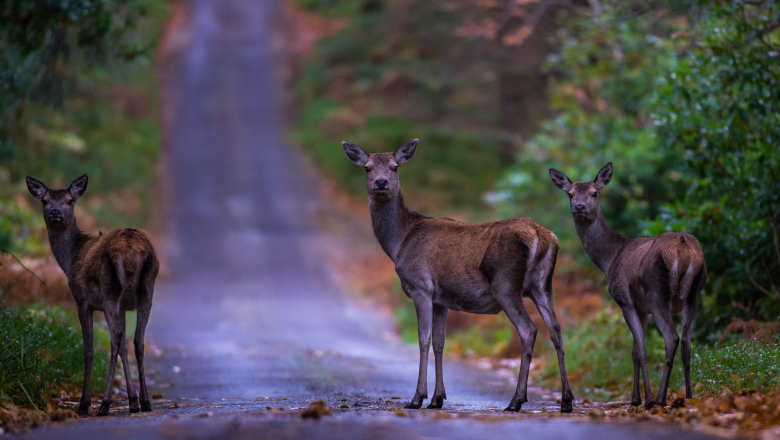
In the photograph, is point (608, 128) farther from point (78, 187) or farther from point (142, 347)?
point (142, 347)

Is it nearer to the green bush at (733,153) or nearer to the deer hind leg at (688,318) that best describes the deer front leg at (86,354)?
the deer hind leg at (688,318)

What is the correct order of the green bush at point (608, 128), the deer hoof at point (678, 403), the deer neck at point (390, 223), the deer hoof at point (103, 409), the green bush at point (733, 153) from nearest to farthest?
the deer hoof at point (678, 403), the deer hoof at point (103, 409), the deer neck at point (390, 223), the green bush at point (733, 153), the green bush at point (608, 128)

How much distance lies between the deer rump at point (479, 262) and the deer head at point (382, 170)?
785 mm

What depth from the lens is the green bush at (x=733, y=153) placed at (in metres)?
10.8

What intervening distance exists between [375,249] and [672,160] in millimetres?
12609

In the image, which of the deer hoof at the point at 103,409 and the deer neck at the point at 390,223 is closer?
the deer hoof at the point at 103,409

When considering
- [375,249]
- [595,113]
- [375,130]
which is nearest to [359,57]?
[375,130]

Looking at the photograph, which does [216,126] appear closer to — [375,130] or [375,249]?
[375,130]

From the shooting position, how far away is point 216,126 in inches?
1490

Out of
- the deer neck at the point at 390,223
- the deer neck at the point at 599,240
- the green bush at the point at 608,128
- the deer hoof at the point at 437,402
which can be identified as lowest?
the deer hoof at the point at 437,402

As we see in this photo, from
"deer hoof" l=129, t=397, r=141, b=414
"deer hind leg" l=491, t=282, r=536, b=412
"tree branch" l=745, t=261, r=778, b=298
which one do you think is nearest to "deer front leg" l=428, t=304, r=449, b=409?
"deer hind leg" l=491, t=282, r=536, b=412

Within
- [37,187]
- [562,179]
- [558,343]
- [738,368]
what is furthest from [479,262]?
[37,187]

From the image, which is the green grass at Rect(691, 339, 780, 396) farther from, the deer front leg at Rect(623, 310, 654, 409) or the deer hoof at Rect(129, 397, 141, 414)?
the deer hoof at Rect(129, 397, 141, 414)

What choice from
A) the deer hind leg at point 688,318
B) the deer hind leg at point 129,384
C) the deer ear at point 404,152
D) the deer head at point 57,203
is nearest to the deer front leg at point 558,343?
the deer hind leg at point 688,318
